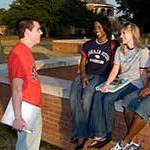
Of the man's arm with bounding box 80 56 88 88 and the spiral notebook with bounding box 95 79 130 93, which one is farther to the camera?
the man's arm with bounding box 80 56 88 88

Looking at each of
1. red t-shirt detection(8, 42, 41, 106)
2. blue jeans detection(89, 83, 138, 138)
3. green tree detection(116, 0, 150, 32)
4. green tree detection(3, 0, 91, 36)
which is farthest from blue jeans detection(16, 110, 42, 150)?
green tree detection(3, 0, 91, 36)

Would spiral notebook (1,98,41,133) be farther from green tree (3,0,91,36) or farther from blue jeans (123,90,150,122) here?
green tree (3,0,91,36)

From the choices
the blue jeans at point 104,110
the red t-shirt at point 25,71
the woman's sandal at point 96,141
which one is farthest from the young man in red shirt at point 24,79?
the woman's sandal at point 96,141

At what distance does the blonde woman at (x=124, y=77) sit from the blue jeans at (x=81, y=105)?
0.09m

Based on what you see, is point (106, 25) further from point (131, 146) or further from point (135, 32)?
point (131, 146)

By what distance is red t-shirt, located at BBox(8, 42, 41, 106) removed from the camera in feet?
12.1

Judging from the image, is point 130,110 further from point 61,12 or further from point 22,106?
point 61,12

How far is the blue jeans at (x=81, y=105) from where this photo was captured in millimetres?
4934

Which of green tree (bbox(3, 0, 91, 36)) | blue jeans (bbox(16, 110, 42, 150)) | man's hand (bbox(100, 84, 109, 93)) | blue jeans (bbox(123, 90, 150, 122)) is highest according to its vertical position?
man's hand (bbox(100, 84, 109, 93))

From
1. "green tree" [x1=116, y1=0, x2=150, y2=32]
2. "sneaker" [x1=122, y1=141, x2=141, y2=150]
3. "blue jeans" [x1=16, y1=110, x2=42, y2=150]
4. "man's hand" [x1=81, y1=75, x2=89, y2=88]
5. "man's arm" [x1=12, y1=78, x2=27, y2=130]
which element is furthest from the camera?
"green tree" [x1=116, y1=0, x2=150, y2=32]

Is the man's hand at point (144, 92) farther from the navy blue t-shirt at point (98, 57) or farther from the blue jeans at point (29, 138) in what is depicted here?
the blue jeans at point (29, 138)

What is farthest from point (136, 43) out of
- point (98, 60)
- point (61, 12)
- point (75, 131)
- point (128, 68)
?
point (61, 12)

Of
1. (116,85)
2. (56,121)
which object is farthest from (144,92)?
(56,121)

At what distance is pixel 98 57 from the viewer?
5293 mm
